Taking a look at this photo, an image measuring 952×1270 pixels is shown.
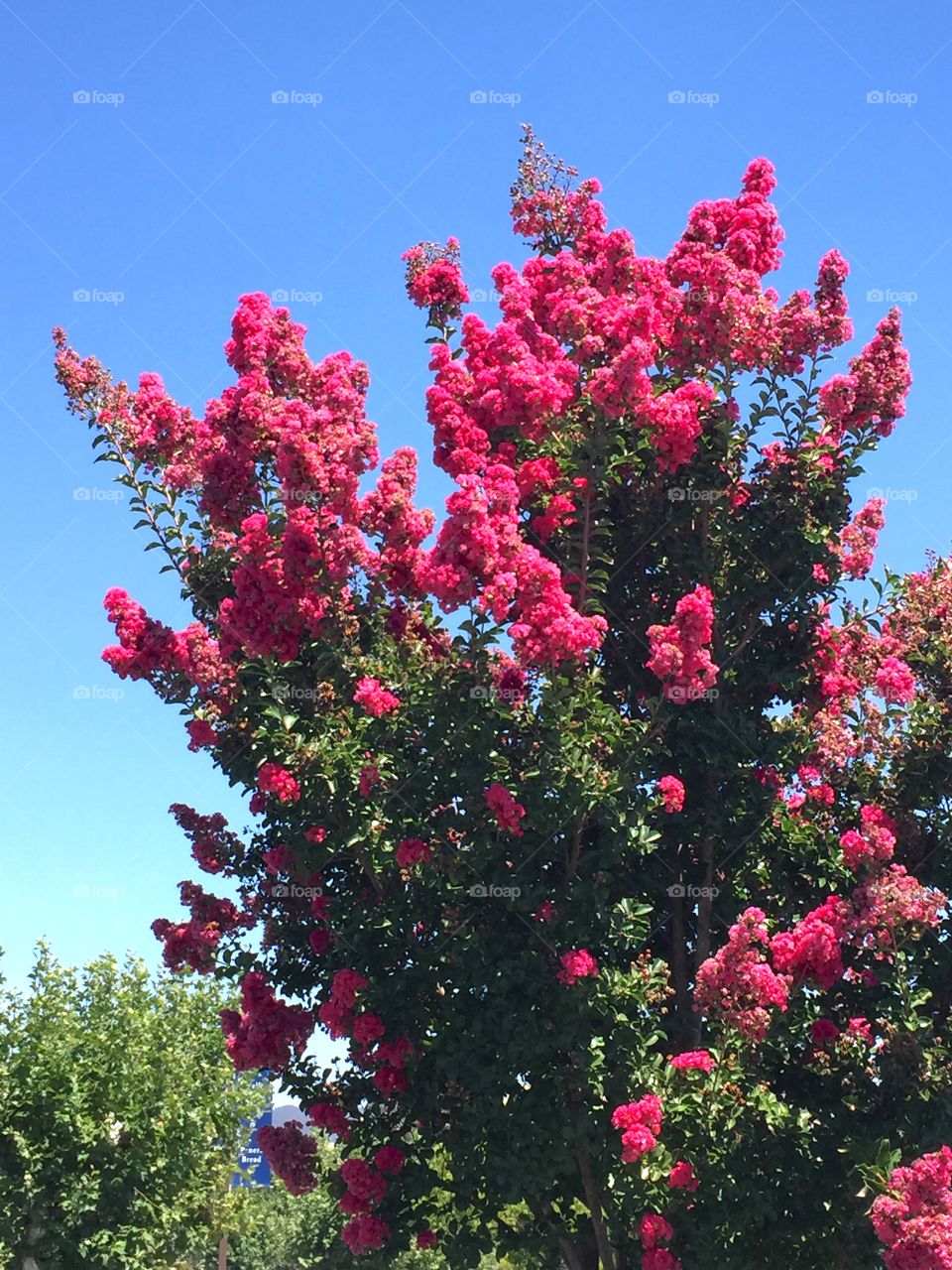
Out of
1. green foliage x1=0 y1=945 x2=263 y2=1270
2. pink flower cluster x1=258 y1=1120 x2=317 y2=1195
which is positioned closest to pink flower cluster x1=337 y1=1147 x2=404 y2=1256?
pink flower cluster x1=258 y1=1120 x2=317 y2=1195

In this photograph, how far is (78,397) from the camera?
13.1 meters

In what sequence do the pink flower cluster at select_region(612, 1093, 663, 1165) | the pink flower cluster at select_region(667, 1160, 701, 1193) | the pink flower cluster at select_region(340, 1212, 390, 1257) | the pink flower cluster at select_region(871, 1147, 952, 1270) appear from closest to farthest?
the pink flower cluster at select_region(871, 1147, 952, 1270)
the pink flower cluster at select_region(612, 1093, 663, 1165)
the pink flower cluster at select_region(667, 1160, 701, 1193)
the pink flower cluster at select_region(340, 1212, 390, 1257)

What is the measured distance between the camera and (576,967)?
10766 mm

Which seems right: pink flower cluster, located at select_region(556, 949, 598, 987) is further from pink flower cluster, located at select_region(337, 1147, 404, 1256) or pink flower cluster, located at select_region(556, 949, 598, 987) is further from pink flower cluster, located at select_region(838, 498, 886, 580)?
pink flower cluster, located at select_region(838, 498, 886, 580)

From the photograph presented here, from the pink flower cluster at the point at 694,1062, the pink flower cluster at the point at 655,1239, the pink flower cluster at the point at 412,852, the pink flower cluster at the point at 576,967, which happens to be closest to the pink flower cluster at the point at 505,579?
the pink flower cluster at the point at 412,852

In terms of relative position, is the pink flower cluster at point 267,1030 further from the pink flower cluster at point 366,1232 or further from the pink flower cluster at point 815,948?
the pink flower cluster at point 815,948

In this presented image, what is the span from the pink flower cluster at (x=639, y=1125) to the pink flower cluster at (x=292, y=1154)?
3516 millimetres

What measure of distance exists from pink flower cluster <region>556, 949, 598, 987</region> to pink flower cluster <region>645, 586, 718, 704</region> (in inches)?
91.3

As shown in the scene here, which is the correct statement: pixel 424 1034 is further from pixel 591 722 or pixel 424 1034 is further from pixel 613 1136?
pixel 591 722

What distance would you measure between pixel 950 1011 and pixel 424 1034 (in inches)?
179

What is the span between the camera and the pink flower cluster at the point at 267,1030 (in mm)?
12328

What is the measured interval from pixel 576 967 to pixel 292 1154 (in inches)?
150

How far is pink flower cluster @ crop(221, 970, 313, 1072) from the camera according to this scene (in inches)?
485

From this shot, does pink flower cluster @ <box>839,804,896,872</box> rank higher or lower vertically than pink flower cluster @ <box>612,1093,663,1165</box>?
higher
